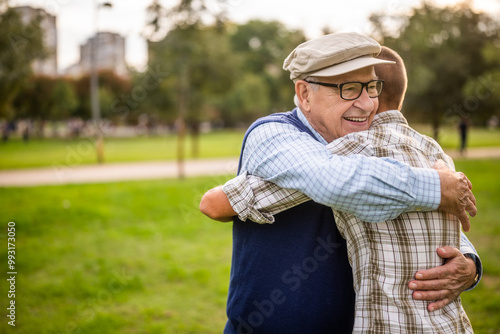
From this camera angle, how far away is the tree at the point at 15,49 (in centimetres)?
1007

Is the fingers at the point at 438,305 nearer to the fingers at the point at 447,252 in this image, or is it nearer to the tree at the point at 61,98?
the fingers at the point at 447,252

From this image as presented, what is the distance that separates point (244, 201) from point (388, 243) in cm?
61

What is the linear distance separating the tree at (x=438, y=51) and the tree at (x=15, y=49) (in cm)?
868

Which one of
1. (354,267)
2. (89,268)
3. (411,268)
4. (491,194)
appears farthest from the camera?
(491,194)

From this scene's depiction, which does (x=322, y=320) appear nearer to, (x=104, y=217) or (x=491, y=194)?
(x=104, y=217)

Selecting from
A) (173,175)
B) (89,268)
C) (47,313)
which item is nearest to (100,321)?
(47,313)

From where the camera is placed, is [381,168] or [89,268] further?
[89,268]

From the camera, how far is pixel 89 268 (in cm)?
651

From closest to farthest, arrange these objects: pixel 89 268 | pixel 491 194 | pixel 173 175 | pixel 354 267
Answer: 1. pixel 354 267
2. pixel 89 268
3. pixel 491 194
4. pixel 173 175

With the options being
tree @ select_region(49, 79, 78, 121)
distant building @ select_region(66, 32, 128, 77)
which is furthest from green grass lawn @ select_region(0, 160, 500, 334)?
tree @ select_region(49, 79, 78, 121)

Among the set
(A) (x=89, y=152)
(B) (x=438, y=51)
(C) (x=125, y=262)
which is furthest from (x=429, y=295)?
(A) (x=89, y=152)

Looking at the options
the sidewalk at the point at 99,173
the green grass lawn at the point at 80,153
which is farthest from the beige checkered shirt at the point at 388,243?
the green grass lawn at the point at 80,153

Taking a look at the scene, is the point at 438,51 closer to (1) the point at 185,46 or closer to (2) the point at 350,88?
(1) the point at 185,46

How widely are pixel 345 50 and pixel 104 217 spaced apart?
8220mm
